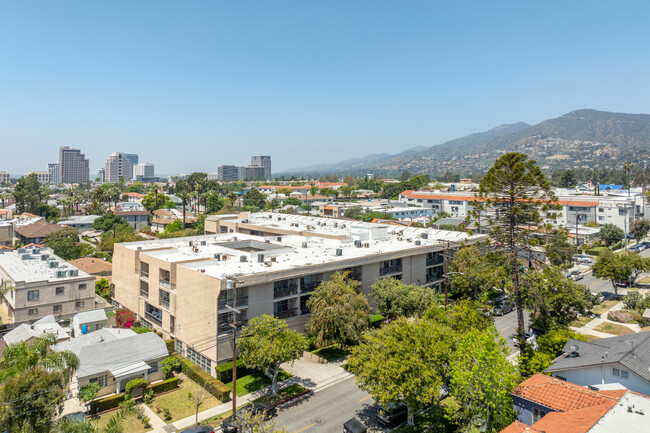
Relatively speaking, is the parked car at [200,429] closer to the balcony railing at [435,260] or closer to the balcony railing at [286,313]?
the balcony railing at [286,313]

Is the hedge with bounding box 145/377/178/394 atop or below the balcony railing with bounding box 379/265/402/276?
below

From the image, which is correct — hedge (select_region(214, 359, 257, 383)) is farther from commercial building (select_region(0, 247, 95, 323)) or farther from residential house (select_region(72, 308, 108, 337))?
commercial building (select_region(0, 247, 95, 323))

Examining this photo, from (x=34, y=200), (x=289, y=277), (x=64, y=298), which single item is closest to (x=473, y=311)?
(x=289, y=277)

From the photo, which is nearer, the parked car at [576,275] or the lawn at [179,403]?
the lawn at [179,403]

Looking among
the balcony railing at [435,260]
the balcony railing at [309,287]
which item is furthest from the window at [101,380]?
the balcony railing at [435,260]

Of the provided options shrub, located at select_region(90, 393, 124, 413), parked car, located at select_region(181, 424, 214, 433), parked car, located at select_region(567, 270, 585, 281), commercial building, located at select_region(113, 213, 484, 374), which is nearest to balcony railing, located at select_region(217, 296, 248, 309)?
commercial building, located at select_region(113, 213, 484, 374)

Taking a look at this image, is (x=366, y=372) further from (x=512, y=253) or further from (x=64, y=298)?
(x=64, y=298)
